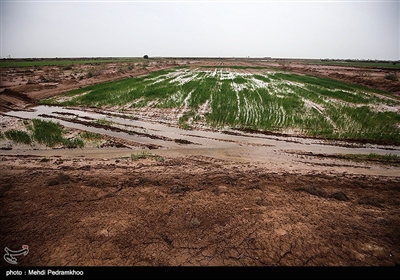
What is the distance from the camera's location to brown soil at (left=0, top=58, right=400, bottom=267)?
3885mm

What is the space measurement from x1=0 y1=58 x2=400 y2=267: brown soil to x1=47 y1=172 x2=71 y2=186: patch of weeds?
0.03m

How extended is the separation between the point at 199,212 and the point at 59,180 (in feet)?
15.2

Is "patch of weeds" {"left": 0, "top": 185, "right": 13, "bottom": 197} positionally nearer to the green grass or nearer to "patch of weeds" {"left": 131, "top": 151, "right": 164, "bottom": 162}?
the green grass

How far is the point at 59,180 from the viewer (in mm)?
6324

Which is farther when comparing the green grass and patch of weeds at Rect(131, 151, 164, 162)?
the green grass

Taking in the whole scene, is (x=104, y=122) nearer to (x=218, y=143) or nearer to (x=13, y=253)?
(x=218, y=143)

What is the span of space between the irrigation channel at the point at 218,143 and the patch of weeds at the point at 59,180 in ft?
8.02

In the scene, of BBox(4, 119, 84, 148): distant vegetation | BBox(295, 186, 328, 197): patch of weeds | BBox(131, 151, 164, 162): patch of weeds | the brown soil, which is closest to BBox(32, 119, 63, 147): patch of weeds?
BBox(4, 119, 84, 148): distant vegetation

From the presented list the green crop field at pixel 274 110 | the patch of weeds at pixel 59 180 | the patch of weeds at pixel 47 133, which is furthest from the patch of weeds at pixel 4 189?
the green crop field at pixel 274 110

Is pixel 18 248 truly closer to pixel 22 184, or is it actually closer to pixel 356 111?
pixel 22 184

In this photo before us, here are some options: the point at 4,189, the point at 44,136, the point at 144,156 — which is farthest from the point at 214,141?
the point at 44,136

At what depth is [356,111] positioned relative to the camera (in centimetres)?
1430

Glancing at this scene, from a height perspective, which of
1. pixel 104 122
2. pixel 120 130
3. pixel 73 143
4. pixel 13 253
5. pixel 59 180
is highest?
pixel 104 122

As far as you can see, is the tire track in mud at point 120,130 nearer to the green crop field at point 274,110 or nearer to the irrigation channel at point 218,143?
the irrigation channel at point 218,143
